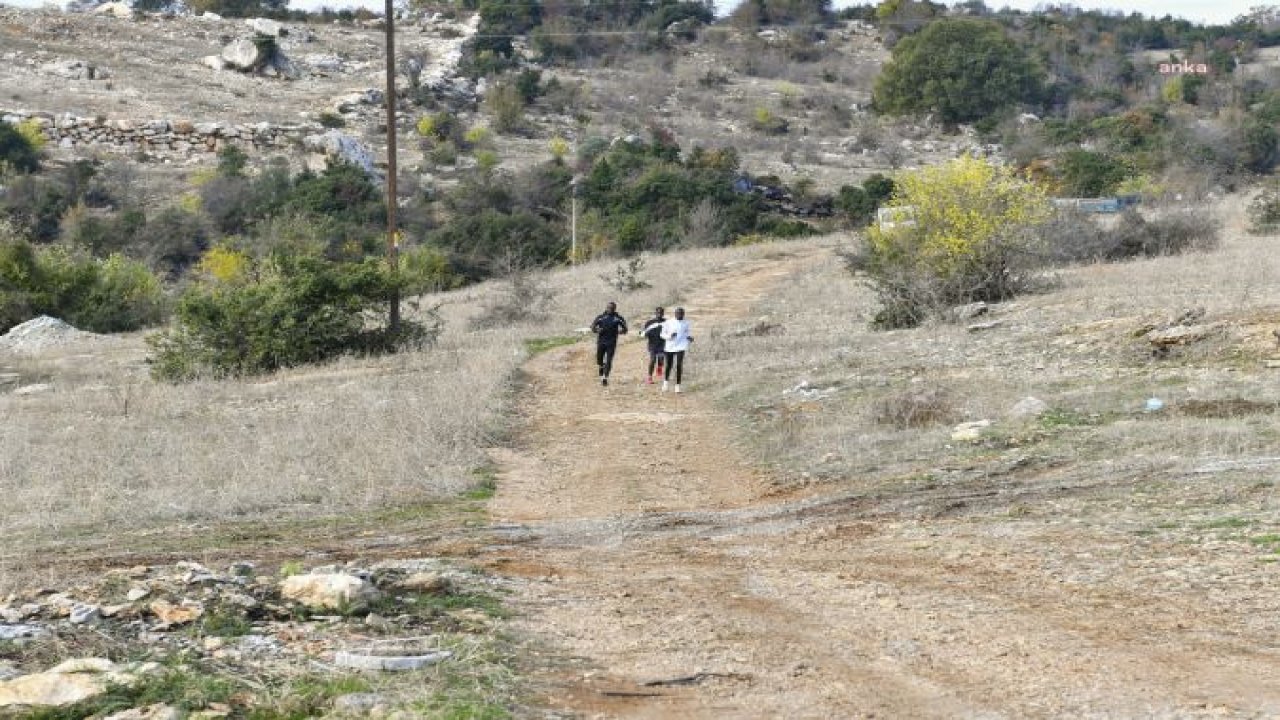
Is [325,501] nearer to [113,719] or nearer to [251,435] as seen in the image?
[251,435]

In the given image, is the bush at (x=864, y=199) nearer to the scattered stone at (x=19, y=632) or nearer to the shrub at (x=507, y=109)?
the shrub at (x=507, y=109)

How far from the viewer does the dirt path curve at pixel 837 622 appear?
585cm

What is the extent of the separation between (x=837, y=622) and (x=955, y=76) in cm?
7030

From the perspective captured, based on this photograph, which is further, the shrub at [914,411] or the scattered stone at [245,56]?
the scattered stone at [245,56]

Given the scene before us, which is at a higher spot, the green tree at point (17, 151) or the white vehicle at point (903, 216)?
the green tree at point (17, 151)

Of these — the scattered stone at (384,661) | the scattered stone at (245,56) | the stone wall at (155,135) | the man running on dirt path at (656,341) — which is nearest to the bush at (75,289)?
the man running on dirt path at (656,341)

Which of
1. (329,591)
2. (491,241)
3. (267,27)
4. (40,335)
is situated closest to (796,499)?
(329,591)

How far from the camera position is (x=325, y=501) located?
11.5 m

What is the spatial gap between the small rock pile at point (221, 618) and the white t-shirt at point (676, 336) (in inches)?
448

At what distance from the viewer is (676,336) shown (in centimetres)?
1906

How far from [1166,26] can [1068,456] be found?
99.9 meters

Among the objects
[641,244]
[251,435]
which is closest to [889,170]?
[641,244]

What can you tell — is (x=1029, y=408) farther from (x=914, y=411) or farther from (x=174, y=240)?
(x=174, y=240)

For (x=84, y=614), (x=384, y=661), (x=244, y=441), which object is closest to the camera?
(x=384, y=661)
